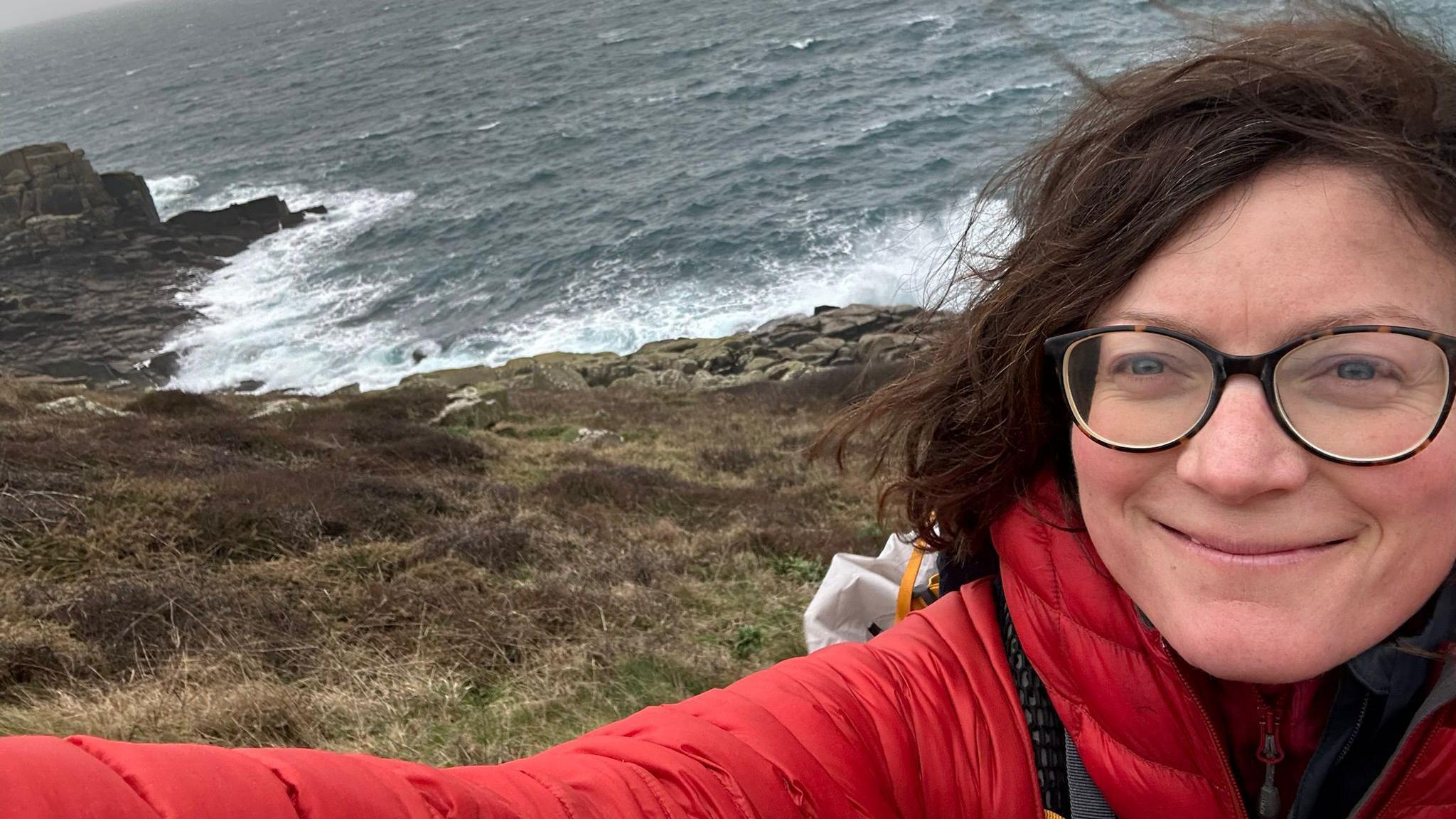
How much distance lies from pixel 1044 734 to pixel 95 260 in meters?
37.6

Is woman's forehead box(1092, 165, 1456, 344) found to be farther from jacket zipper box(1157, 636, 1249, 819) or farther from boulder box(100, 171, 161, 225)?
boulder box(100, 171, 161, 225)

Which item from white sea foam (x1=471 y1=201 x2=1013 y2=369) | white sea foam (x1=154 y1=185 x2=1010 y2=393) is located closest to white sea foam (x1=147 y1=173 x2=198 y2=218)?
white sea foam (x1=154 y1=185 x2=1010 y2=393)

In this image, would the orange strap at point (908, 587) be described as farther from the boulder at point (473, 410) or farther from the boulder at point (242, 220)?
the boulder at point (242, 220)

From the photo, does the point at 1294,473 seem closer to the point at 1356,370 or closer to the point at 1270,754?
the point at 1356,370

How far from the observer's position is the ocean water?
23.7 meters

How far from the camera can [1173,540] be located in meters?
1.31

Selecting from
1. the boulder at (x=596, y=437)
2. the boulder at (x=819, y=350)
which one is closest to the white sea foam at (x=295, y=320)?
the boulder at (x=819, y=350)

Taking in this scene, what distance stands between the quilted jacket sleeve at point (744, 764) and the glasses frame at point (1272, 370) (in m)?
0.57

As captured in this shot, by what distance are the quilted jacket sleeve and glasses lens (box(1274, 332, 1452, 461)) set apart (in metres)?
0.72

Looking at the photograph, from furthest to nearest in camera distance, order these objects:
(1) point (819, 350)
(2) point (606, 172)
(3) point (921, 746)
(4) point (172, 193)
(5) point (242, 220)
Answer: (4) point (172, 193) < (5) point (242, 220) < (2) point (606, 172) < (1) point (819, 350) < (3) point (921, 746)

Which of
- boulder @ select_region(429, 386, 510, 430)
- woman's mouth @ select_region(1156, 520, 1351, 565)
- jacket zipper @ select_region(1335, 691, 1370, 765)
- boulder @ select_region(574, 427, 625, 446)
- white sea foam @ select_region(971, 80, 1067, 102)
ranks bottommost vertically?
boulder @ select_region(574, 427, 625, 446)

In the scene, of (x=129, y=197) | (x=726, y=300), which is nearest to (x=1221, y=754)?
(x=726, y=300)

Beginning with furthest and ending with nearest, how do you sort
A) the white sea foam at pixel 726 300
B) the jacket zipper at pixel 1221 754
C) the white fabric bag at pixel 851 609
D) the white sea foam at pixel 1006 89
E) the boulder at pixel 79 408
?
1. the white sea foam at pixel 1006 89
2. the white sea foam at pixel 726 300
3. the boulder at pixel 79 408
4. the white fabric bag at pixel 851 609
5. the jacket zipper at pixel 1221 754

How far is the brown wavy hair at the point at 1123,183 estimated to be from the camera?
4.11 feet
